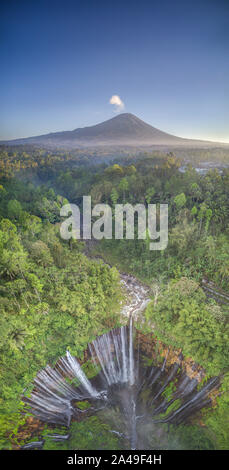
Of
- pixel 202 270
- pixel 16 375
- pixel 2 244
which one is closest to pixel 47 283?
pixel 2 244

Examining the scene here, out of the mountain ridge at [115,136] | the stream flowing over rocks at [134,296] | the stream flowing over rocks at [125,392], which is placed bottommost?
the stream flowing over rocks at [125,392]

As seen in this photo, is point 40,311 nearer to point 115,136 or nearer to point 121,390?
point 121,390

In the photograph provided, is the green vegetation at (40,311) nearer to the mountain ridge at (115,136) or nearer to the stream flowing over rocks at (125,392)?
the stream flowing over rocks at (125,392)

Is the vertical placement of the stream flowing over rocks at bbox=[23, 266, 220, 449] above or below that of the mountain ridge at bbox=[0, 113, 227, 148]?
below

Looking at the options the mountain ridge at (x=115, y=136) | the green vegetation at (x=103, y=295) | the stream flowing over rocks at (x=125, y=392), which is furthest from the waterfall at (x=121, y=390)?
the mountain ridge at (x=115, y=136)

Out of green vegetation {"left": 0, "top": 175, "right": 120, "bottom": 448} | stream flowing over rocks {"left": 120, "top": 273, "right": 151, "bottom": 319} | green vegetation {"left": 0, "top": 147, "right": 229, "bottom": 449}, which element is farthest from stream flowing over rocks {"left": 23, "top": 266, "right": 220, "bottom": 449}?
stream flowing over rocks {"left": 120, "top": 273, "right": 151, "bottom": 319}

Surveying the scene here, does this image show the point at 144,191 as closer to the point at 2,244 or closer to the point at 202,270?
the point at 202,270

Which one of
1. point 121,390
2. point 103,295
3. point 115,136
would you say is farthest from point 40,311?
point 115,136

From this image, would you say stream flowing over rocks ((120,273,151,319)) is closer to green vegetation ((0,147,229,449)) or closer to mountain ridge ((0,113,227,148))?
green vegetation ((0,147,229,449))

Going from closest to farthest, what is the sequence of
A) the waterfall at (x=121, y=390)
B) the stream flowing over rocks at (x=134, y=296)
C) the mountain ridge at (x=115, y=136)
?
the waterfall at (x=121, y=390) → the stream flowing over rocks at (x=134, y=296) → the mountain ridge at (x=115, y=136)

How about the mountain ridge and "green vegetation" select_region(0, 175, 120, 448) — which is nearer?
"green vegetation" select_region(0, 175, 120, 448)

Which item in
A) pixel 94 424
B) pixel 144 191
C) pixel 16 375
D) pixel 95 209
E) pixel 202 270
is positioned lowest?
pixel 94 424
